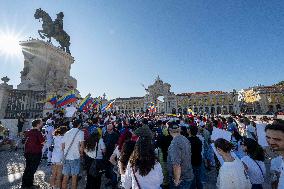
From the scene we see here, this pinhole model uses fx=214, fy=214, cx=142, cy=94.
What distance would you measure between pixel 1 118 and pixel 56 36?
10.1 metres

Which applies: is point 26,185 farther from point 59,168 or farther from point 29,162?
point 59,168

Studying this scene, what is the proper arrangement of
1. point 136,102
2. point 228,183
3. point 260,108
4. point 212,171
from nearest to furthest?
point 228,183 → point 212,171 → point 260,108 → point 136,102

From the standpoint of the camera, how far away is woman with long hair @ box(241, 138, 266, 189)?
3.22 metres

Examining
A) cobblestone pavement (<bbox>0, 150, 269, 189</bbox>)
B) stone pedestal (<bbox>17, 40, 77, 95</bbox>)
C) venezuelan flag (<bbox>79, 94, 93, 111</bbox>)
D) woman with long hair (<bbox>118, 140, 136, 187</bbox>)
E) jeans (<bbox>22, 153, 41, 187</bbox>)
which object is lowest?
→ cobblestone pavement (<bbox>0, 150, 269, 189</bbox>)

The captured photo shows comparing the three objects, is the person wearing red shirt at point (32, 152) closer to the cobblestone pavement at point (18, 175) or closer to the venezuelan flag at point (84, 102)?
the cobblestone pavement at point (18, 175)

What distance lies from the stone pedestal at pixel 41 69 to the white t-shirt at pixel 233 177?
16.5 metres

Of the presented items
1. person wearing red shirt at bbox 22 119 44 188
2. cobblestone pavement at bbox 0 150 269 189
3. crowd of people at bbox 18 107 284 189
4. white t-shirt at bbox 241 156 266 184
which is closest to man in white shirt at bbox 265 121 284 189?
crowd of people at bbox 18 107 284 189

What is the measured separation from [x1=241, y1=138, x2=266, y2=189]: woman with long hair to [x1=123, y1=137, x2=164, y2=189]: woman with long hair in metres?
1.49

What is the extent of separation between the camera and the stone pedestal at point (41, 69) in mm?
17625

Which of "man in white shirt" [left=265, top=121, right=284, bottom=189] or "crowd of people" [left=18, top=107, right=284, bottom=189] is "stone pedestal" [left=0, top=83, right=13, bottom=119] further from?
"man in white shirt" [left=265, top=121, right=284, bottom=189]

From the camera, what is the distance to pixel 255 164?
Result: 3268 millimetres

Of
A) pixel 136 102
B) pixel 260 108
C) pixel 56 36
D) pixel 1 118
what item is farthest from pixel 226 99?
pixel 1 118

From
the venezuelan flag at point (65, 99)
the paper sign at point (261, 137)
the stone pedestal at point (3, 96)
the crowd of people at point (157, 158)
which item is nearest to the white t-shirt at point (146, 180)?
the crowd of people at point (157, 158)

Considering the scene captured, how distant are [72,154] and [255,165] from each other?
3830 mm
